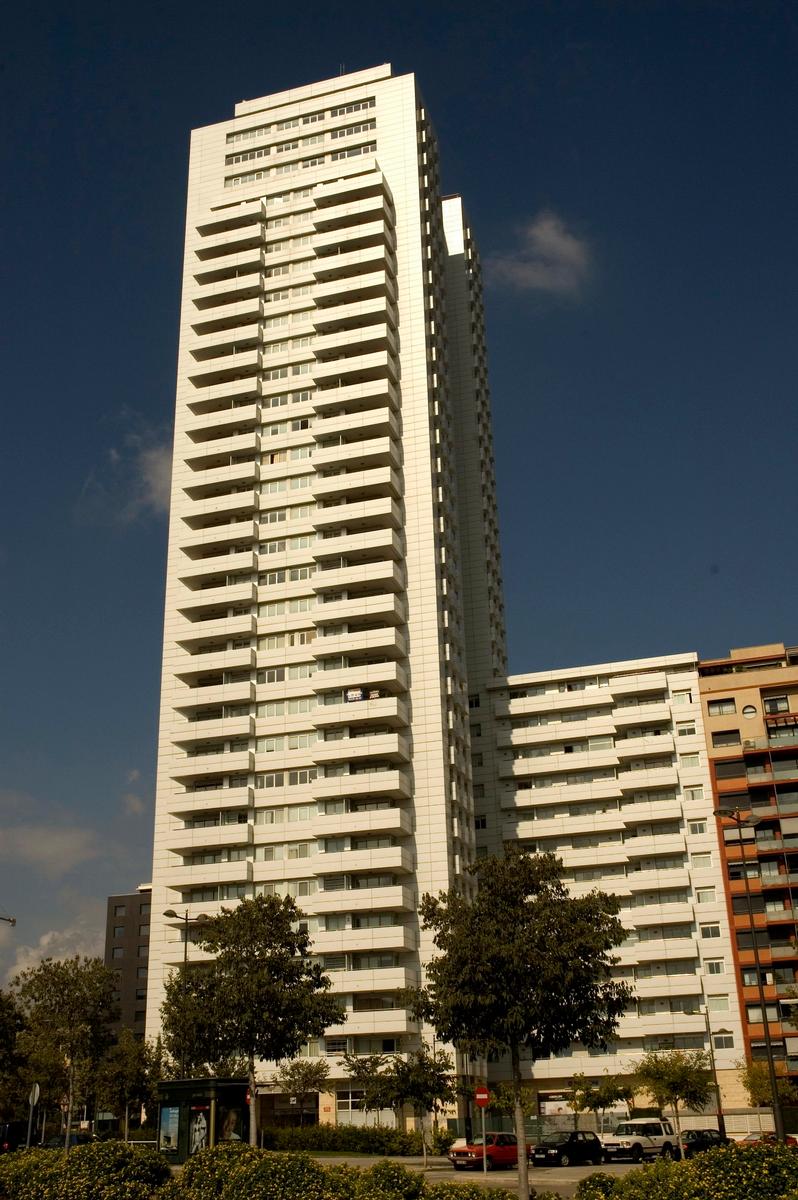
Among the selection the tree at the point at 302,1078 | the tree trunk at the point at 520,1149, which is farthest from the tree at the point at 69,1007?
the tree trunk at the point at 520,1149

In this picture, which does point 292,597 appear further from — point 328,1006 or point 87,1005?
point 328,1006

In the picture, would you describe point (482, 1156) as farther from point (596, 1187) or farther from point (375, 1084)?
point (596, 1187)

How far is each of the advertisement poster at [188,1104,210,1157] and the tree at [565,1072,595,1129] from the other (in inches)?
1806

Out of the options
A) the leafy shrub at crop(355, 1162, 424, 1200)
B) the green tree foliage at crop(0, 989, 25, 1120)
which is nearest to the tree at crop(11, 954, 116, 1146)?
the green tree foliage at crop(0, 989, 25, 1120)

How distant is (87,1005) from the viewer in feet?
224

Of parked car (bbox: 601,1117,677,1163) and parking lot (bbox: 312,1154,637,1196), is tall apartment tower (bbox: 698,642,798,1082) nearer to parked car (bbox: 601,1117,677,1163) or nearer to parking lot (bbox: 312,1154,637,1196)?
parked car (bbox: 601,1117,677,1163)

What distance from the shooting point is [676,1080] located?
231ft

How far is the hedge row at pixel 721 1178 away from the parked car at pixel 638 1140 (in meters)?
39.2

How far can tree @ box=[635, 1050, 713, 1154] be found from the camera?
7075 cm

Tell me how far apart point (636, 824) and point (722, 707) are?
1271 cm

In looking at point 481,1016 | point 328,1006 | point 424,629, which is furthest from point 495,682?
point 481,1016

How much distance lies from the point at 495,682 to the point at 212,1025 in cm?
5549

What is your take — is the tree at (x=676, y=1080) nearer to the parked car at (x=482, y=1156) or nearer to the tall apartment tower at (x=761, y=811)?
the tall apartment tower at (x=761, y=811)

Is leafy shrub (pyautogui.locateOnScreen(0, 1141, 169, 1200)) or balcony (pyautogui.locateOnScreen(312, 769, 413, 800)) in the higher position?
balcony (pyautogui.locateOnScreen(312, 769, 413, 800))
